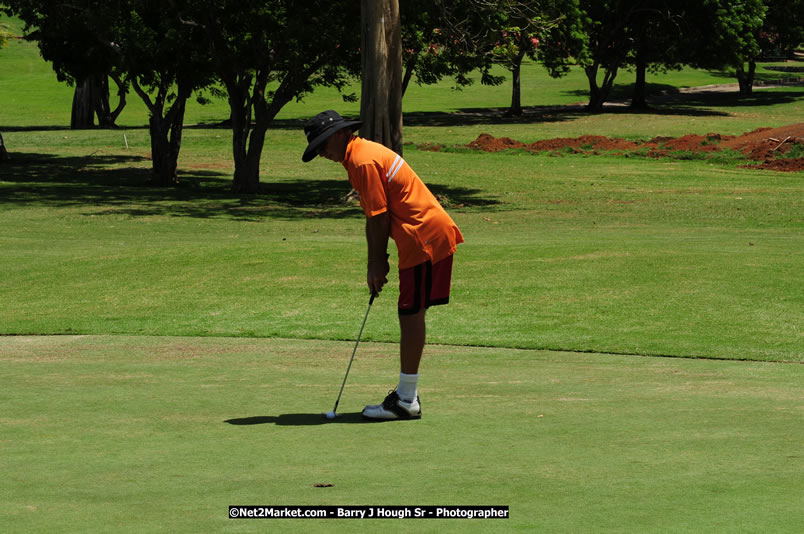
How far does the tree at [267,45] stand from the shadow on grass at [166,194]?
242 cm

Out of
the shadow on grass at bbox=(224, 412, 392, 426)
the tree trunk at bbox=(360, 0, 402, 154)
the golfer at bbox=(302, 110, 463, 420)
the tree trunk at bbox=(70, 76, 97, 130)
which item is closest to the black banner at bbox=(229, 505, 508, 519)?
the shadow on grass at bbox=(224, 412, 392, 426)

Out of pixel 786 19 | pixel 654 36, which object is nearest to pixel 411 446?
pixel 654 36

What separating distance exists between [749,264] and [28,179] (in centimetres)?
2937

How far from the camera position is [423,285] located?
7.06 m

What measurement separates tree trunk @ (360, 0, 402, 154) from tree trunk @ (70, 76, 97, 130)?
127 ft

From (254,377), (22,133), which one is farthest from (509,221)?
(22,133)

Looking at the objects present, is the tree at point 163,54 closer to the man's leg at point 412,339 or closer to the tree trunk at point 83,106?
the man's leg at point 412,339

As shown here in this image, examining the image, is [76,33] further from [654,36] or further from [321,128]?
[654,36]

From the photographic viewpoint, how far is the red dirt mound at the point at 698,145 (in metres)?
42.8

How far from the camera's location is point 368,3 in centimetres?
2702

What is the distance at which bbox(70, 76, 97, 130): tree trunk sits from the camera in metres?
63.3

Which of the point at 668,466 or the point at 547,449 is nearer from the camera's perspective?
the point at 668,466

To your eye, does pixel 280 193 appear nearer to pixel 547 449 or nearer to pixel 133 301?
pixel 133 301

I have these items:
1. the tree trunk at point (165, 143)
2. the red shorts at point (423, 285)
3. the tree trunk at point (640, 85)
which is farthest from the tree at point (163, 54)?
the tree trunk at point (640, 85)
